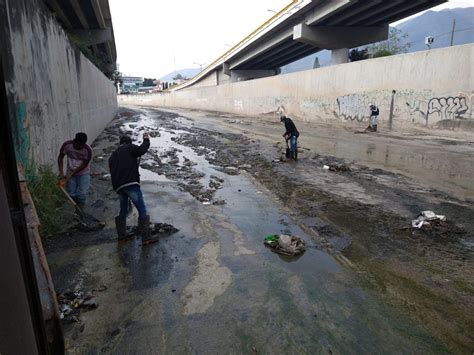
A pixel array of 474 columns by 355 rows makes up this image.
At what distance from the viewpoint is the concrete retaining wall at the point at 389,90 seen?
1570 centimetres

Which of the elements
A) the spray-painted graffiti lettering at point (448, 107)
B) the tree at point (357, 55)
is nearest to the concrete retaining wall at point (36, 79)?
the spray-painted graffiti lettering at point (448, 107)

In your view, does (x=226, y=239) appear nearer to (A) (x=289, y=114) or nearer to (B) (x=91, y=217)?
(B) (x=91, y=217)

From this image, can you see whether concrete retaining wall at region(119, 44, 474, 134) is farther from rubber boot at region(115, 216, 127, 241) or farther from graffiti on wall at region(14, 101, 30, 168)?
graffiti on wall at region(14, 101, 30, 168)

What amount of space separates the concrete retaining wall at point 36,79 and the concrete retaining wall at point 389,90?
15106 millimetres

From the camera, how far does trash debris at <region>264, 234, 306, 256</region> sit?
16.4 feet

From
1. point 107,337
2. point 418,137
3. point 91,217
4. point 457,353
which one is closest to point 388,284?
point 457,353

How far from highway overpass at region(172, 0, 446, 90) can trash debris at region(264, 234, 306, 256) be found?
22775 millimetres

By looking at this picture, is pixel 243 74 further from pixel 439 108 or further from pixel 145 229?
pixel 145 229

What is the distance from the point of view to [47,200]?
622cm

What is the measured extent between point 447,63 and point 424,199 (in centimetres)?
1170

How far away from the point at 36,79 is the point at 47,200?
245 centimetres

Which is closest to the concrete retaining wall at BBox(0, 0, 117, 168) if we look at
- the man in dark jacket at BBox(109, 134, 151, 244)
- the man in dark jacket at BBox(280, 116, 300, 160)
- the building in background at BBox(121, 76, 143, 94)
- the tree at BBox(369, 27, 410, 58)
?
the man in dark jacket at BBox(109, 134, 151, 244)

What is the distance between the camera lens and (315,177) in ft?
31.0

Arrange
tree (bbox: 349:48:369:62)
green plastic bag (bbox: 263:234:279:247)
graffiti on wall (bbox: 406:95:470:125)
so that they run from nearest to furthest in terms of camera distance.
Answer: green plastic bag (bbox: 263:234:279:247) → graffiti on wall (bbox: 406:95:470:125) → tree (bbox: 349:48:369:62)
